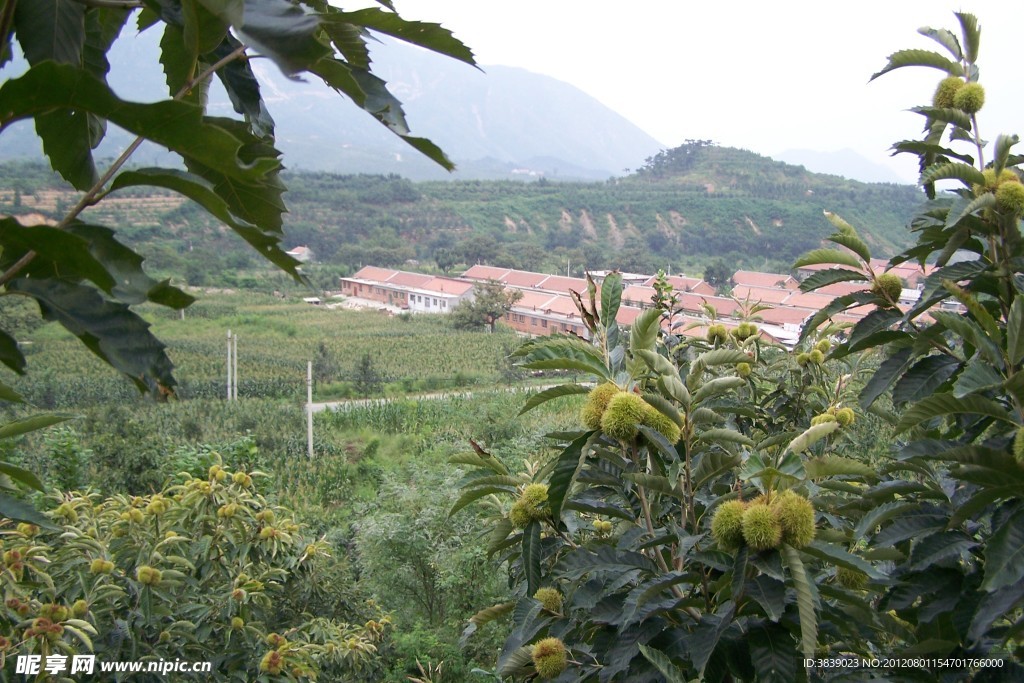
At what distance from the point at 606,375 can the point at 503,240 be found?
32.6 metres

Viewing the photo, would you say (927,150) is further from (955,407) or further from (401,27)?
(401,27)

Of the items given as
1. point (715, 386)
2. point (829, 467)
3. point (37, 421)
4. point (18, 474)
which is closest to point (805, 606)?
point (829, 467)

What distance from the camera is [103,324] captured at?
1.51ft

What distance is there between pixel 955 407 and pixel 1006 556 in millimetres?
176

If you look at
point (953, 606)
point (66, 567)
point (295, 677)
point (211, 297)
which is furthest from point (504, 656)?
point (211, 297)

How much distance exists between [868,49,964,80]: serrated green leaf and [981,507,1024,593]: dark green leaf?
30.1 inches

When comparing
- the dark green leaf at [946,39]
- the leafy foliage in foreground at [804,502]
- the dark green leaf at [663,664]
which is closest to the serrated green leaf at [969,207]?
the leafy foliage in foreground at [804,502]

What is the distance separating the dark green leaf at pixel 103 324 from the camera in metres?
0.45

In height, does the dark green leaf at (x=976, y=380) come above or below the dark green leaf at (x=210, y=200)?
below

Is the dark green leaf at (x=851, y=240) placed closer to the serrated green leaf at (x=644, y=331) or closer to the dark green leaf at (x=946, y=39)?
the dark green leaf at (x=946, y=39)

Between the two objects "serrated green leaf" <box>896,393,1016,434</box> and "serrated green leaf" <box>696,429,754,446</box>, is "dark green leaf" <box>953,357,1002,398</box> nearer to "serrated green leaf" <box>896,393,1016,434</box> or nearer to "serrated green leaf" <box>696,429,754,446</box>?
"serrated green leaf" <box>896,393,1016,434</box>

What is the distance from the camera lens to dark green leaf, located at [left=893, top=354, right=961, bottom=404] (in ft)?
3.78

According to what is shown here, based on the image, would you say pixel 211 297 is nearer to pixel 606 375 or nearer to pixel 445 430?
pixel 445 430

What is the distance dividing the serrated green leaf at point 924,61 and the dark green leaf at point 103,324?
1.27 metres
